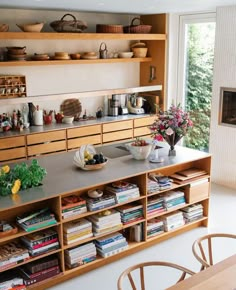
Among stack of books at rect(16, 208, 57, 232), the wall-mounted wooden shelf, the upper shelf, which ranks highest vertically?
the upper shelf

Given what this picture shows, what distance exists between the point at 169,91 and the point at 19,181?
3841 mm

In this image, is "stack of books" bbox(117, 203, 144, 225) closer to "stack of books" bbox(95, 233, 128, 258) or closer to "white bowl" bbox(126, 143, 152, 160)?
"stack of books" bbox(95, 233, 128, 258)

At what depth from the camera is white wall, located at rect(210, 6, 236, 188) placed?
5.30 metres

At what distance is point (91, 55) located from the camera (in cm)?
575

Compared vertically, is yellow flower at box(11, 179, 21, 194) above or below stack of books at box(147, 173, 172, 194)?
above

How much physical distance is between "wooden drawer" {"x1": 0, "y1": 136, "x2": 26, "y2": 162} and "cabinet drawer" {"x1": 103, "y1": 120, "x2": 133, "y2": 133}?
1.26 metres

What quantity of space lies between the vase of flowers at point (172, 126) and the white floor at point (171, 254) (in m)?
1.04

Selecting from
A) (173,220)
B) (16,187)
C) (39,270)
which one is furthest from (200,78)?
(39,270)

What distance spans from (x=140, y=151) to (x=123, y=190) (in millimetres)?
467

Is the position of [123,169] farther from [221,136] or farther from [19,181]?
[221,136]

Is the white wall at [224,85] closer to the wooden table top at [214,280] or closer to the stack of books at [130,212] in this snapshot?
the stack of books at [130,212]

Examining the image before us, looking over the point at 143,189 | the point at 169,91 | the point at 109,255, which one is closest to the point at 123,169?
the point at 143,189

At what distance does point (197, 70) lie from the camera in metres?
6.14

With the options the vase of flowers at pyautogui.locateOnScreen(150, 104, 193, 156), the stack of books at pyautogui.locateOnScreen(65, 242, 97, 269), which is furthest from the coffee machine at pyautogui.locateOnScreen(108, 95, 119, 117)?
the stack of books at pyautogui.locateOnScreen(65, 242, 97, 269)
